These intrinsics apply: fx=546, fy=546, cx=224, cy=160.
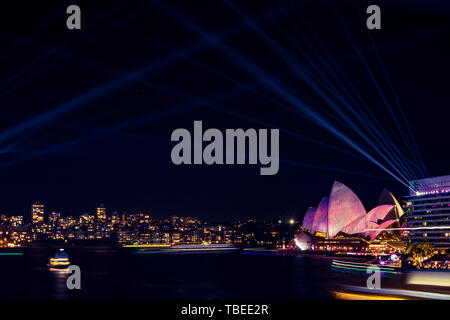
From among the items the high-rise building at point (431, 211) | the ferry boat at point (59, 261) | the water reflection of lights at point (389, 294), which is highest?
the high-rise building at point (431, 211)

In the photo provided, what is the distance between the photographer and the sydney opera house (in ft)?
498

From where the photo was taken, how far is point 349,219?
158750 mm

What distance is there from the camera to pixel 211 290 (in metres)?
65.6

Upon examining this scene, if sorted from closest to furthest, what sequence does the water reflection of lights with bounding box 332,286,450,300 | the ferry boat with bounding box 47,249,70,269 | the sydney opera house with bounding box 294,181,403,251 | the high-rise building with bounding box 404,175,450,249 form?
the water reflection of lights with bounding box 332,286,450,300
the ferry boat with bounding box 47,249,70,269
the high-rise building with bounding box 404,175,450,249
the sydney opera house with bounding box 294,181,403,251

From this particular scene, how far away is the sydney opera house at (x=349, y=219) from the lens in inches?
5979

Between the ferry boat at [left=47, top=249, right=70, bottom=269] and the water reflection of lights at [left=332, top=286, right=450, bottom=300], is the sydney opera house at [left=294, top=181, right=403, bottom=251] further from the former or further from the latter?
the water reflection of lights at [left=332, top=286, right=450, bottom=300]

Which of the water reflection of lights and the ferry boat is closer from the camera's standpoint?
the water reflection of lights

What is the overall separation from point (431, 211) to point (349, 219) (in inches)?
1542

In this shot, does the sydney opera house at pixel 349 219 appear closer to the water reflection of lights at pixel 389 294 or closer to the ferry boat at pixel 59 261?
the ferry boat at pixel 59 261

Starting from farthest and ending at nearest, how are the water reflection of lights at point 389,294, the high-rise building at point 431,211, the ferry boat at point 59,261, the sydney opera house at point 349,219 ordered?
the sydney opera house at point 349,219 → the high-rise building at point 431,211 → the ferry boat at point 59,261 → the water reflection of lights at point 389,294

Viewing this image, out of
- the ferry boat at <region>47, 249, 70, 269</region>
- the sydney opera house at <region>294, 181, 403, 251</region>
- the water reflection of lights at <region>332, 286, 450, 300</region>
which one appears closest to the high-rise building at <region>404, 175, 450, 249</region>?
the sydney opera house at <region>294, 181, 403, 251</region>

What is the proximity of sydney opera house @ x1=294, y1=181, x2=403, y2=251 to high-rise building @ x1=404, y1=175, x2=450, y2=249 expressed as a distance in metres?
17.4

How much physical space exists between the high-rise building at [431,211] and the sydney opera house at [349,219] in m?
17.4

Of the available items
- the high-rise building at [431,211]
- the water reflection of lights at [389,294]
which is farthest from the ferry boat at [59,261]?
the high-rise building at [431,211]
